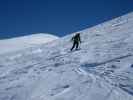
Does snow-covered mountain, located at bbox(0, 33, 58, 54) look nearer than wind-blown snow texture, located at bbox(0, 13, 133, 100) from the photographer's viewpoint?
No

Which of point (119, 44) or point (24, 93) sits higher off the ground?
point (119, 44)

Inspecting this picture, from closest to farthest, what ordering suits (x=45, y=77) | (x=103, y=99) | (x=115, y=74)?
(x=103, y=99) < (x=115, y=74) < (x=45, y=77)

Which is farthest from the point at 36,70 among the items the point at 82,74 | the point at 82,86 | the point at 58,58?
the point at 82,86

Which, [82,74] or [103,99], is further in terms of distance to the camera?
[82,74]

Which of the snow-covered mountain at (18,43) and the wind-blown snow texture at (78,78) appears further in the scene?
the snow-covered mountain at (18,43)

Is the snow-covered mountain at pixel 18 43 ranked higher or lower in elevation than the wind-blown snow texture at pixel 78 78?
higher

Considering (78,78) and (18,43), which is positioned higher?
(18,43)

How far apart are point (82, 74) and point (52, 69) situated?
2.88m

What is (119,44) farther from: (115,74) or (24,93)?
(24,93)

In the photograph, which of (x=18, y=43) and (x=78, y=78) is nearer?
(x=78, y=78)

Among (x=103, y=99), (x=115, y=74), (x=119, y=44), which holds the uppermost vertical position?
(x=119, y=44)

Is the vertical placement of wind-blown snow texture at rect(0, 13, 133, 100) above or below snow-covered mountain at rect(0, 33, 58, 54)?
below

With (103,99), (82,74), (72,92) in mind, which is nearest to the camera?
(103,99)

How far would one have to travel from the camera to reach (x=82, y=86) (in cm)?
1159
